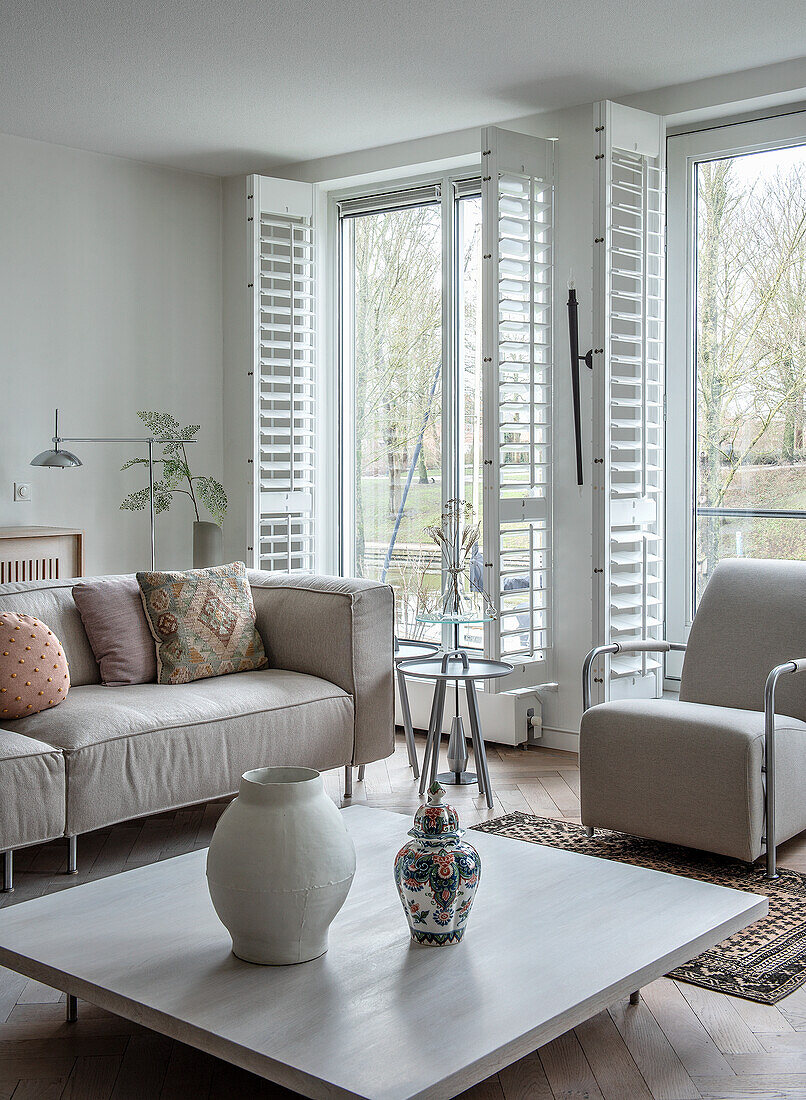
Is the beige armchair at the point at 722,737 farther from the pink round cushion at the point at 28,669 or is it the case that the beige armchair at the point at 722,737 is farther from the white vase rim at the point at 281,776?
the pink round cushion at the point at 28,669

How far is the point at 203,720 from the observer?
3.49 meters

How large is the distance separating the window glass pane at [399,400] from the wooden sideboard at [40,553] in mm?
1460

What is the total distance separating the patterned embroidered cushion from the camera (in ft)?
12.8

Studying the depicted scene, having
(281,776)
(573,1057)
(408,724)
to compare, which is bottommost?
(573,1057)

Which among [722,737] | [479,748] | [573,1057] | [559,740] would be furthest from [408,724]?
[573,1057]

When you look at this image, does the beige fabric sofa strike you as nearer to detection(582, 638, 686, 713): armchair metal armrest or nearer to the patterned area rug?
the patterned area rug

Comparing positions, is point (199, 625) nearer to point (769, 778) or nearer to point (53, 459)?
point (53, 459)

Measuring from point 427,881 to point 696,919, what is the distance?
561 mm

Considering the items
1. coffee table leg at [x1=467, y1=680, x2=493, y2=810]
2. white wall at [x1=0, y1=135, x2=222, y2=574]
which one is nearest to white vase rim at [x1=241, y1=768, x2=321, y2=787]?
coffee table leg at [x1=467, y1=680, x2=493, y2=810]

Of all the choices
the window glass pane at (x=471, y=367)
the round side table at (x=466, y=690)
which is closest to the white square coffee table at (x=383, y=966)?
the round side table at (x=466, y=690)

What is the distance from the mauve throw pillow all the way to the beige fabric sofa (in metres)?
0.05

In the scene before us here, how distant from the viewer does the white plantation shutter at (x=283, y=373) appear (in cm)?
544

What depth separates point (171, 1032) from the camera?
6.01 ft

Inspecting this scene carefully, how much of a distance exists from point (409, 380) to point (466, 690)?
6.43 feet
